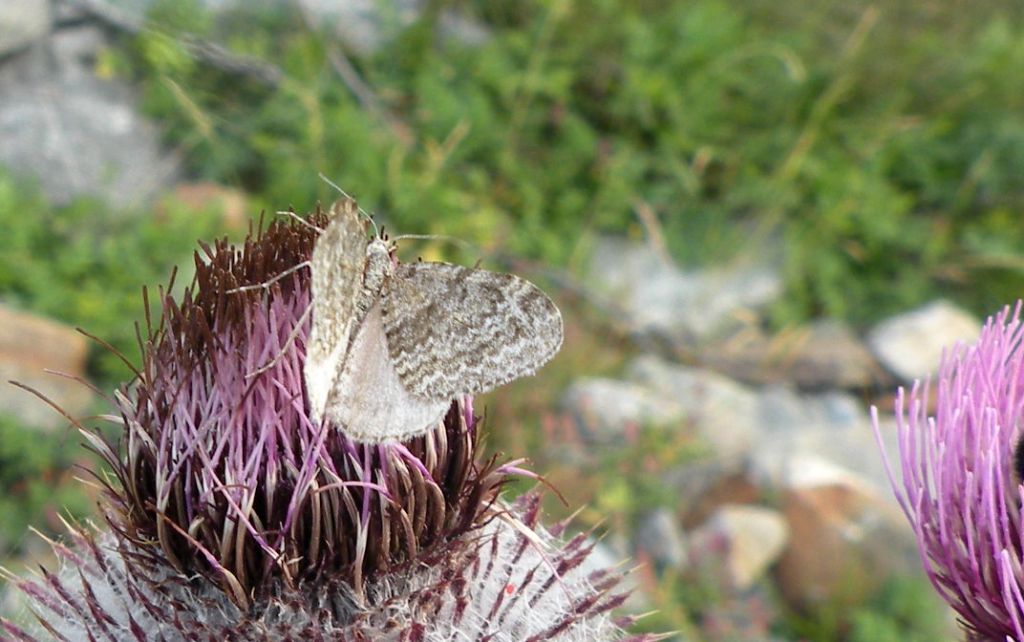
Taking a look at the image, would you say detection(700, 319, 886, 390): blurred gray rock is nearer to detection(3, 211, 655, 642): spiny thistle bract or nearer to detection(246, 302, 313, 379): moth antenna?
detection(3, 211, 655, 642): spiny thistle bract

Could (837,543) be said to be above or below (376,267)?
above

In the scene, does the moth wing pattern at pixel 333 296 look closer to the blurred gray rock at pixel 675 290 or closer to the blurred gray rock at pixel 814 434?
the blurred gray rock at pixel 814 434

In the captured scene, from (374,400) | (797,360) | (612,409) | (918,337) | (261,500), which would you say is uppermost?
(918,337)

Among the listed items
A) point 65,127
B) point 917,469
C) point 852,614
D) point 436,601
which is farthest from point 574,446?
point 65,127

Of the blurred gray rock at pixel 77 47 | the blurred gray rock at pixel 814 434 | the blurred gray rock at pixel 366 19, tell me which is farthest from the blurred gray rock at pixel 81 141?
the blurred gray rock at pixel 814 434

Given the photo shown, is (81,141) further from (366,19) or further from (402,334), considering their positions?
(402,334)

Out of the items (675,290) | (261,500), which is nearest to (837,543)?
(675,290)
